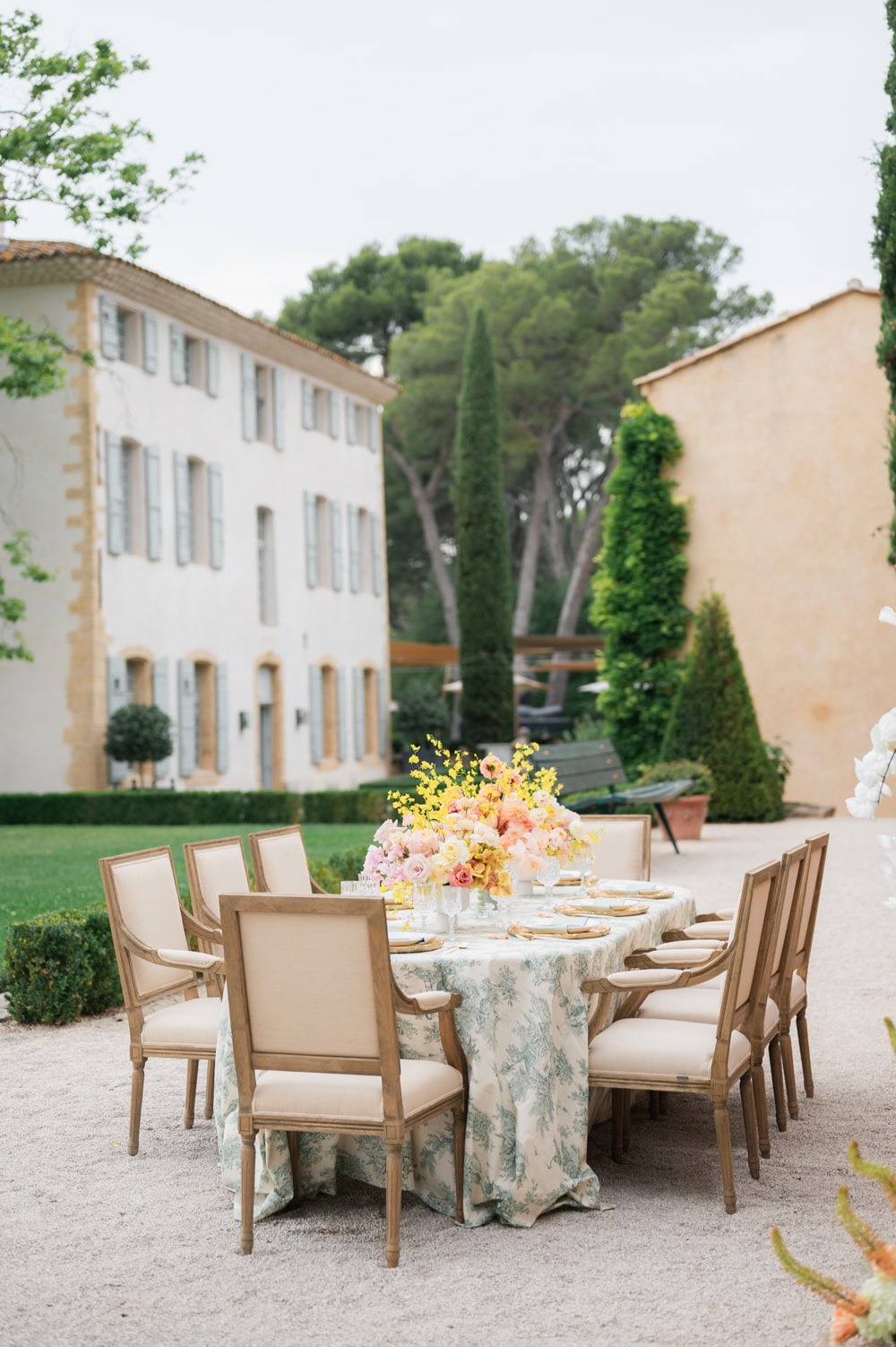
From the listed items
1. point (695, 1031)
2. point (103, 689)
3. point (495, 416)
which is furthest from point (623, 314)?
point (695, 1031)

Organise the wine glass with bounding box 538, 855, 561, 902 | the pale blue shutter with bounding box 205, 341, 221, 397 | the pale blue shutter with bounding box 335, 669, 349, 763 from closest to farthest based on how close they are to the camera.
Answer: the wine glass with bounding box 538, 855, 561, 902
the pale blue shutter with bounding box 205, 341, 221, 397
the pale blue shutter with bounding box 335, 669, 349, 763

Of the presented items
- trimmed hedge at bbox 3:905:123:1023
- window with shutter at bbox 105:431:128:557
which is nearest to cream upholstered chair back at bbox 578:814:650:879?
trimmed hedge at bbox 3:905:123:1023

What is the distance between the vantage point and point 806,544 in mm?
17406

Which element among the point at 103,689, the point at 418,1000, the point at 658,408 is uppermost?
the point at 658,408

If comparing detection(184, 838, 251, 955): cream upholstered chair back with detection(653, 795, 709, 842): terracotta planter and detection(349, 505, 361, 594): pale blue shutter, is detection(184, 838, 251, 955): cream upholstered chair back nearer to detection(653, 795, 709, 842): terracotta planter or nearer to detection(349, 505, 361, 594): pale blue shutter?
detection(653, 795, 709, 842): terracotta planter

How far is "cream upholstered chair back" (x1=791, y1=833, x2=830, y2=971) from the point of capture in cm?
504

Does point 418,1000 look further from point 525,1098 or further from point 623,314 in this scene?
point 623,314

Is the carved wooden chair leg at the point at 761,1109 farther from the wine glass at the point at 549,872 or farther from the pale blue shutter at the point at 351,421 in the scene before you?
the pale blue shutter at the point at 351,421

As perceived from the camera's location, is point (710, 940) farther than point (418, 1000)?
Yes

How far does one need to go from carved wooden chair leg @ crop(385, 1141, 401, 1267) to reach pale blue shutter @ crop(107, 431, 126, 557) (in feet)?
50.7

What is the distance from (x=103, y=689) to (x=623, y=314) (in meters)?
15.1

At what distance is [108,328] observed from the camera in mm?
18594

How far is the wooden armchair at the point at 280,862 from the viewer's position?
5828mm

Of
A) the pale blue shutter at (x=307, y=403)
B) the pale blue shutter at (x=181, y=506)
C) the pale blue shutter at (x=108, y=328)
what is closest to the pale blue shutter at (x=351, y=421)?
the pale blue shutter at (x=307, y=403)
